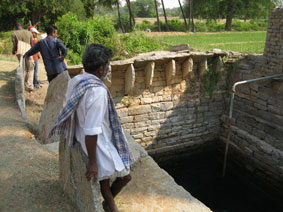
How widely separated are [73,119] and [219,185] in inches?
272

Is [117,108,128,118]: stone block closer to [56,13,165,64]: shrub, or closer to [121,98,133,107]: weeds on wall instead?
[121,98,133,107]: weeds on wall

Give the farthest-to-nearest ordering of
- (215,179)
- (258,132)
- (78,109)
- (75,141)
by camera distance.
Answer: (215,179), (258,132), (75,141), (78,109)

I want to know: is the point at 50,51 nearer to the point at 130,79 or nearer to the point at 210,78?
the point at 130,79

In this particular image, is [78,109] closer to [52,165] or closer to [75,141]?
[75,141]

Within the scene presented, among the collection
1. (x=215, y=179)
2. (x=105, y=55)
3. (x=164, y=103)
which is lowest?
(x=215, y=179)

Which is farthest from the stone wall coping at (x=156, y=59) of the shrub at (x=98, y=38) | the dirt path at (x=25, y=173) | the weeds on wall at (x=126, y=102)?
the dirt path at (x=25, y=173)

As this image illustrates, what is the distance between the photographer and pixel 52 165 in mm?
3826

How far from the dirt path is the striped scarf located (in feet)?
3.50

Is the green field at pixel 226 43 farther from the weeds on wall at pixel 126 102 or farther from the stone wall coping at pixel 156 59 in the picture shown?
the weeds on wall at pixel 126 102

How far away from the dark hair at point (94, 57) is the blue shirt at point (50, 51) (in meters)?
3.78

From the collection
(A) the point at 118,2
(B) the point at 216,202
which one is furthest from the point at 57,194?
(A) the point at 118,2

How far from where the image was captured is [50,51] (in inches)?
223

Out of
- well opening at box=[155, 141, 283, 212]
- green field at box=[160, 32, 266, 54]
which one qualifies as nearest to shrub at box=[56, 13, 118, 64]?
green field at box=[160, 32, 266, 54]

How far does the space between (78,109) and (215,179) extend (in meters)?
7.23
